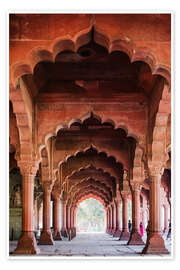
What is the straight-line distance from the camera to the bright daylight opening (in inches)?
3361

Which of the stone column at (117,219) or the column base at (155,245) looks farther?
the stone column at (117,219)

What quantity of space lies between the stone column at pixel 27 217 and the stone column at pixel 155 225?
11.6 ft

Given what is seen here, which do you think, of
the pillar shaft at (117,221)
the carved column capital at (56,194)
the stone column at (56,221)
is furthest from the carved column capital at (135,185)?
the pillar shaft at (117,221)

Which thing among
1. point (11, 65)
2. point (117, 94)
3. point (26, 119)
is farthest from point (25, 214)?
point (11, 65)

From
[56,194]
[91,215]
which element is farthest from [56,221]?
[91,215]

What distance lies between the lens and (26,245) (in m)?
12.7

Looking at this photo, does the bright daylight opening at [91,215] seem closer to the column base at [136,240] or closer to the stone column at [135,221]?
the stone column at [135,221]

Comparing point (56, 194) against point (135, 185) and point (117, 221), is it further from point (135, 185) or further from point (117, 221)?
point (117, 221)

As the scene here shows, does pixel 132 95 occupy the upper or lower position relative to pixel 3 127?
upper

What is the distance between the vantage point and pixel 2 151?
20.2ft

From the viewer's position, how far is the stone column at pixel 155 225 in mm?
13008

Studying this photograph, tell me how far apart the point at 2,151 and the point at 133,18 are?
4.49 m

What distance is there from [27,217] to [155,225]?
4.14 m

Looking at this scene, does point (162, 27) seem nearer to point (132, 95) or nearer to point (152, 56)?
point (152, 56)
